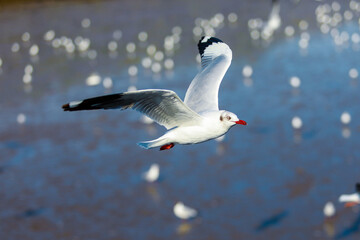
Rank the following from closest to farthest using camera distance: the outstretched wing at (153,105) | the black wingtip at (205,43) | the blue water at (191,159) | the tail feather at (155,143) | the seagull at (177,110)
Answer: the outstretched wing at (153,105) < the seagull at (177,110) < the tail feather at (155,143) < the black wingtip at (205,43) < the blue water at (191,159)

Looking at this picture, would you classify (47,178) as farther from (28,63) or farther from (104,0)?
(104,0)

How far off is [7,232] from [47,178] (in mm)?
2227

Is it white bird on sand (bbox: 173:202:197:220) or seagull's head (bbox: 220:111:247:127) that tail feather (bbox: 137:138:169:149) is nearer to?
seagull's head (bbox: 220:111:247:127)

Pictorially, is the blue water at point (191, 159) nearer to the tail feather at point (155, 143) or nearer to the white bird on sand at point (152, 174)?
the white bird on sand at point (152, 174)

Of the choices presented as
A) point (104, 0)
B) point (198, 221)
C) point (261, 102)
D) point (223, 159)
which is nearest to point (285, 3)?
point (104, 0)

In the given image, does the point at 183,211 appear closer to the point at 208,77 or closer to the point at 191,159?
the point at 191,159

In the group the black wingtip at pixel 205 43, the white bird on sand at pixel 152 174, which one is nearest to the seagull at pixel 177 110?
the black wingtip at pixel 205 43

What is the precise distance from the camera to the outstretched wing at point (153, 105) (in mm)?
5246

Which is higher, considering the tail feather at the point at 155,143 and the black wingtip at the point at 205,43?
the black wingtip at the point at 205,43

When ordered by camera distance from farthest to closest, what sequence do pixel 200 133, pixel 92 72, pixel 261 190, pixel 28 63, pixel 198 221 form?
pixel 28 63 < pixel 92 72 < pixel 261 190 < pixel 198 221 < pixel 200 133

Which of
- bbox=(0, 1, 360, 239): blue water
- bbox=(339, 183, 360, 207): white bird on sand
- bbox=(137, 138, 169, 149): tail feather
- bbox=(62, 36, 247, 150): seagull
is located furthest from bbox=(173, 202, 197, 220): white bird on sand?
bbox=(137, 138, 169, 149): tail feather

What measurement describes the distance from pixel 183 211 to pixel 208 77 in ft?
17.0

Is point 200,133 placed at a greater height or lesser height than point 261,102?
lesser

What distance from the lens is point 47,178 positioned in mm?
14203
